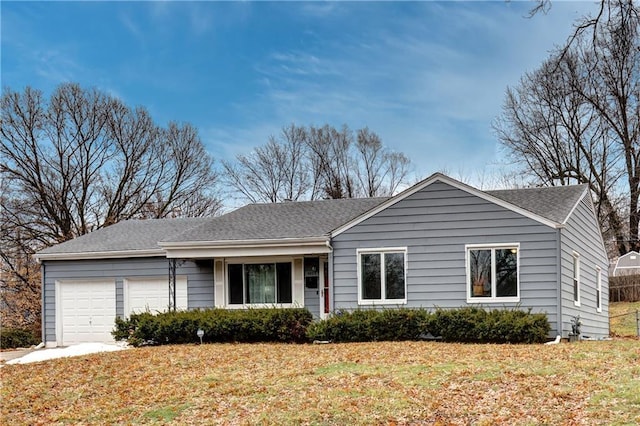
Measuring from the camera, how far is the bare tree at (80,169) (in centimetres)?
3195

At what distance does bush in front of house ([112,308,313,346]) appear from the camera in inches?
667

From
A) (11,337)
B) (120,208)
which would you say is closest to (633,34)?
(11,337)

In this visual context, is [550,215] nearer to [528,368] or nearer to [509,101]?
[528,368]

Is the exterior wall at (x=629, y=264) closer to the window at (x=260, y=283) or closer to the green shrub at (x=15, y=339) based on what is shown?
the window at (x=260, y=283)

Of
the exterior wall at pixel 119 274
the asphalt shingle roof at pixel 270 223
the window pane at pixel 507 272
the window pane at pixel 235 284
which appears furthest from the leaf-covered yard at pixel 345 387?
the exterior wall at pixel 119 274

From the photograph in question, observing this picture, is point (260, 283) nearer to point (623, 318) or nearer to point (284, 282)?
point (284, 282)

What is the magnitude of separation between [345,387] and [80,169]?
27.2 meters

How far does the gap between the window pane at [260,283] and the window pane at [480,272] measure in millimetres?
5837

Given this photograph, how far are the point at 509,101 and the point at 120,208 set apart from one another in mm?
20919

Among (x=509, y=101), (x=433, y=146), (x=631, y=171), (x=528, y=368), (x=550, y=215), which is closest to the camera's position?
(x=528, y=368)

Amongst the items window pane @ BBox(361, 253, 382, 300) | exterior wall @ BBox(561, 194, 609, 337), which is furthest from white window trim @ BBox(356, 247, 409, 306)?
exterior wall @ BBox(561, 194, 609, 337)

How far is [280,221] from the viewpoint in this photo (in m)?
20.4

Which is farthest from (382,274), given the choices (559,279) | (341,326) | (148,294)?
(148,294)

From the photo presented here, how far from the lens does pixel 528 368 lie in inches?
425
